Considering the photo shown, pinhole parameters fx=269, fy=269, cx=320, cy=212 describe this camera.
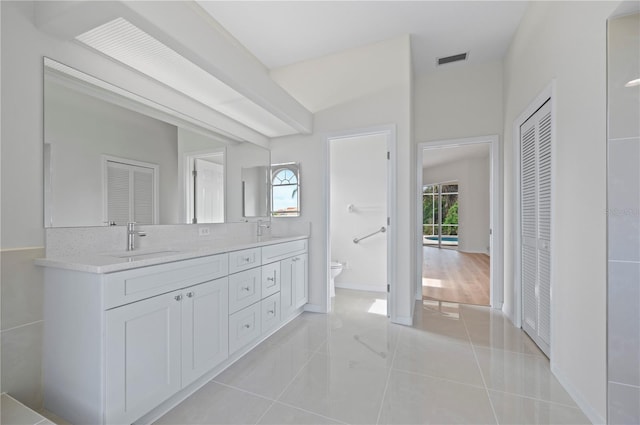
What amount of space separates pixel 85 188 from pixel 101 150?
268mm

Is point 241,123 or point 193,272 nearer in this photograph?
point 193,272

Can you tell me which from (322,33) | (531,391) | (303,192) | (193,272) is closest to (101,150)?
(193,272)

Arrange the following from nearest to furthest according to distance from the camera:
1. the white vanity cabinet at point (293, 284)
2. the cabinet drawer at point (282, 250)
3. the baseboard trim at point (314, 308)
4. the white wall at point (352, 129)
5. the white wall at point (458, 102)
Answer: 1. the cabinet drawer at point (282, 250)
2. the white vanity cabinet at point (293, 284)
3. the white wall at point (352, 129)
4. the baseboard trim at point (314, 308)
5. the white wall at point (458, 102)

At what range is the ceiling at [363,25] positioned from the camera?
2.38 m

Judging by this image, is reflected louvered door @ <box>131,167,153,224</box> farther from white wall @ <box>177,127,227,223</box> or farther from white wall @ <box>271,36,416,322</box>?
white wall @ <box>271,36,416,322</box>

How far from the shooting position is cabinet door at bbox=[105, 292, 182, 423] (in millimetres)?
1197

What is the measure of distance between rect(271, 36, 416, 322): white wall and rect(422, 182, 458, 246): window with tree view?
24.1 feet

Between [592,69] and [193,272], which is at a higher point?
[592,69]

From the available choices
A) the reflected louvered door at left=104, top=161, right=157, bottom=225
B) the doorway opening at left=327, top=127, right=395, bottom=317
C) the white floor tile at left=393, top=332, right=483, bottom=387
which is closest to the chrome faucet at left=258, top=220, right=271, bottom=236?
the doorway opening at left=327, top=127, right=395, bottom=317

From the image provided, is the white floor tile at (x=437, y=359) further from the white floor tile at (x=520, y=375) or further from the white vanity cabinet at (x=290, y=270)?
the white vanity cabinet at (x=290, y=270)

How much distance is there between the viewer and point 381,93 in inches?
113

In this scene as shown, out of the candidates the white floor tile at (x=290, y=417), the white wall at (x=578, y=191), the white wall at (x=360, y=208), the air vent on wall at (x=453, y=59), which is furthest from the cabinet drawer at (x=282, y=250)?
the air vent on wall at (x=453, y=59)

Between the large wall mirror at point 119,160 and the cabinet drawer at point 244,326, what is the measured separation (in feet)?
2.95

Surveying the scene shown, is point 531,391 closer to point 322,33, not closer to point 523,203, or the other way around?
point 523,203
